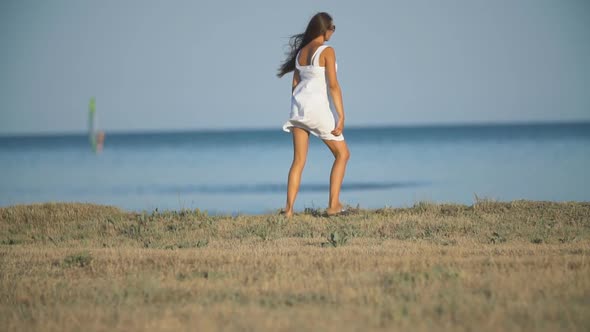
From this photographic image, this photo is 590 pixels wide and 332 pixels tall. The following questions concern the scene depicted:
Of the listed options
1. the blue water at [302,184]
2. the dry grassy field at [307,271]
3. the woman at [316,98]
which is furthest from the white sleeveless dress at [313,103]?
the blue water at [302,184]

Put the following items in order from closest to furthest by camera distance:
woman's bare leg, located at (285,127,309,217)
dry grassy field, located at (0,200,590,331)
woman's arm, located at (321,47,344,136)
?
dry grassy field, located at (0,200,590,331) < woman's arm, located at (321,47,344,136) < woman's bare leg, located at (285,127,309,217)

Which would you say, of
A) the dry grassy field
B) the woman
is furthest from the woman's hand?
the dry grassy field

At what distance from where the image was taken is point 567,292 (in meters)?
5.55

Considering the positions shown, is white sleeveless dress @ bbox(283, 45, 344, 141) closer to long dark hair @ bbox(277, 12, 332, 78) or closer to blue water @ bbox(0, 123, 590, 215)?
long dark hair @ bbox(277, 12, 332, 78)

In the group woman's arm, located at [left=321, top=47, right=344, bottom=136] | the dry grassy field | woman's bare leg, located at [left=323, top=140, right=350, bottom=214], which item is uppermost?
woman's arm, located at [left=321, top=47, right=344, bottom=136]

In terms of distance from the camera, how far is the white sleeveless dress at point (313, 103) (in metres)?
9.77

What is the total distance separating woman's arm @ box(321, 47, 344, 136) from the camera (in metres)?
9.73

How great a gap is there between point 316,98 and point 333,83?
271mm

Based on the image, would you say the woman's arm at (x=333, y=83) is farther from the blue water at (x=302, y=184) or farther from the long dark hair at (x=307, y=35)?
the blue water at (x=302, y=184)

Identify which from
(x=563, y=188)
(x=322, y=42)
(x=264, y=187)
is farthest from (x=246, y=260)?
(x=264, y=187)

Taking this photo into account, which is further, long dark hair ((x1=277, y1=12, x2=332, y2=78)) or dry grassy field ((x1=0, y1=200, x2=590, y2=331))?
long dark hair ((x1=277, y1=12, x2=332, y2=78))

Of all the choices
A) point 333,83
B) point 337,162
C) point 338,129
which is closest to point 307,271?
point 338,129

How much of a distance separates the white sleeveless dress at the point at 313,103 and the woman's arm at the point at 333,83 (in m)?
0.07

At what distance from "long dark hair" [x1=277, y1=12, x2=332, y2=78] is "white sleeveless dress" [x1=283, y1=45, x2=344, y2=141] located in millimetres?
221
